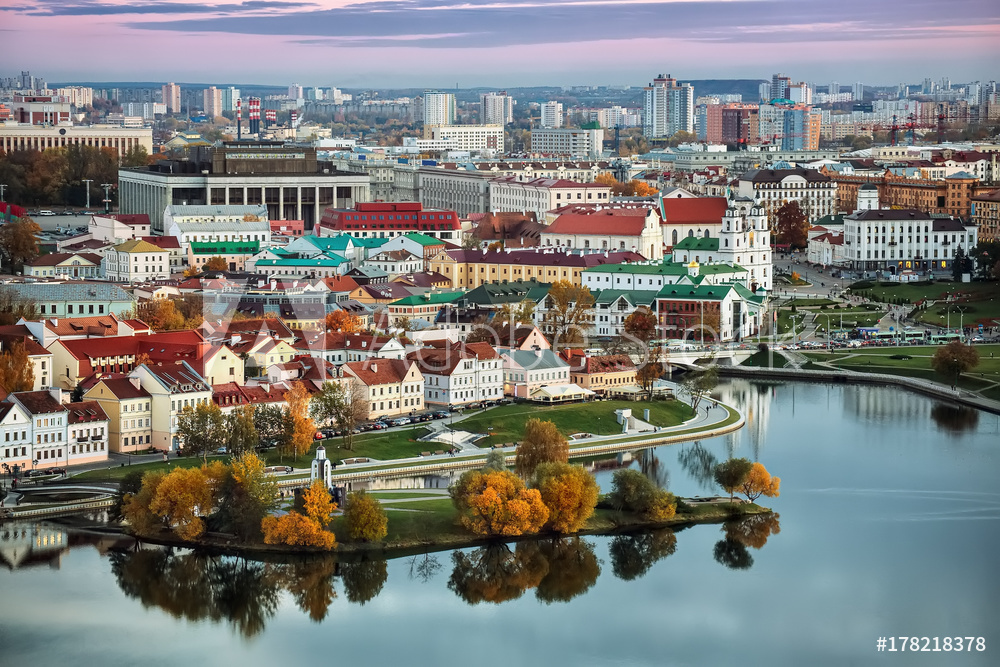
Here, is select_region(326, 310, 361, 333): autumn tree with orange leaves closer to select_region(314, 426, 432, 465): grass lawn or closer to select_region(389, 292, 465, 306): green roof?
select_region(389, 292, 465, 306): green roof

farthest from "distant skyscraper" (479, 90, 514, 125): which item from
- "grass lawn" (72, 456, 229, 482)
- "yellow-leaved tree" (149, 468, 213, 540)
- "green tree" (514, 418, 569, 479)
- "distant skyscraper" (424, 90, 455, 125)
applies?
"yellow-leaved tree" (149, 468, 213, 540)

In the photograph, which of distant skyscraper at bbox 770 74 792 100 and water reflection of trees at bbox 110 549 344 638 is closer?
water reflection of trees at bbox 110 549 344 638

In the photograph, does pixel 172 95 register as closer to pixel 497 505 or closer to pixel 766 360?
pixel 766 360

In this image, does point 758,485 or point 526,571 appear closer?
point 526,571

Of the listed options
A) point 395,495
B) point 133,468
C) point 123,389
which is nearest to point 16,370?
point 123,389

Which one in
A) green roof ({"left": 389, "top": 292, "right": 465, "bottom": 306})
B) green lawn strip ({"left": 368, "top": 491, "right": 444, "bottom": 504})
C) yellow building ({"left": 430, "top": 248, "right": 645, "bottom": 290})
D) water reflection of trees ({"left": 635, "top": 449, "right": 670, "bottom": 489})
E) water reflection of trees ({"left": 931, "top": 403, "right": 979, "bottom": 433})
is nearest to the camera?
green lawn strip ({"left": 368, "top": 491, "right": 444, "bottom": 504})

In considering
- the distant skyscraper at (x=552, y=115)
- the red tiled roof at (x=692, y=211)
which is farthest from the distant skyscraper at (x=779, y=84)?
the red tiled roof at (x=692, y=211)

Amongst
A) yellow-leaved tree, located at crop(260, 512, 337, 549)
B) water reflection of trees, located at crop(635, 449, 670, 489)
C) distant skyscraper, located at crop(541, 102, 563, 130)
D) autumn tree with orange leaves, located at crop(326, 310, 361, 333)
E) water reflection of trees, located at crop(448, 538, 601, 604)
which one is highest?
distant skyscraper, located at crop(541, 102, 563, 130)
